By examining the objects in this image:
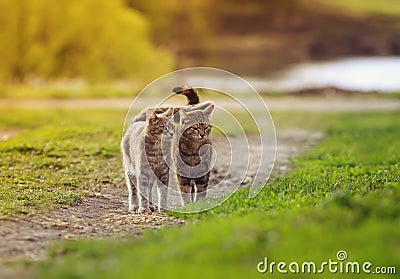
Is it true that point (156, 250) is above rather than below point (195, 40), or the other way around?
below

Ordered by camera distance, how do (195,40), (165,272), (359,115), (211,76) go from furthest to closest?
1. (195,40)
2. (211,76)
3. (359,115)
4. (165,272)

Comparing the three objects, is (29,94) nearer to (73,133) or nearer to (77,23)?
(77,23)

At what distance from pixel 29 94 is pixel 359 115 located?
14.0 m

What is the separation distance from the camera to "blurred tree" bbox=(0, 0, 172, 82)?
3177 centimetres

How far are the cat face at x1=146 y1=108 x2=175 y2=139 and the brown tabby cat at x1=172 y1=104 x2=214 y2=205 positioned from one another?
0.13 metres

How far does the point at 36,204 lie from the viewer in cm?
1191

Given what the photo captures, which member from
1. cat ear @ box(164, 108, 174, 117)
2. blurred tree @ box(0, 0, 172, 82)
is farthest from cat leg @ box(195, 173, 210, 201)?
blurred tree @ box(0, 0, 172, 82)

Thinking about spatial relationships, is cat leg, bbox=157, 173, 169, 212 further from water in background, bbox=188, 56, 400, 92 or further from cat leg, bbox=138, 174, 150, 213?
water in background, bbox=188, 56, 400, 92

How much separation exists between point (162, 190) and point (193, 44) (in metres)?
29.7

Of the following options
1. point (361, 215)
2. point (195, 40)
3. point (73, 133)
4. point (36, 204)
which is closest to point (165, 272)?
point (361, 215)

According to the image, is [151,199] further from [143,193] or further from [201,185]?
[201,185]

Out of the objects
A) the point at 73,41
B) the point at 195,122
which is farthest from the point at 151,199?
the point at 73,41

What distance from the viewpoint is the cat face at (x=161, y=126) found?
455 inches

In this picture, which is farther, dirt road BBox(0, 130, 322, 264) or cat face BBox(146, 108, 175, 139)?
cat face BBox(146, 108, 175, 139)
